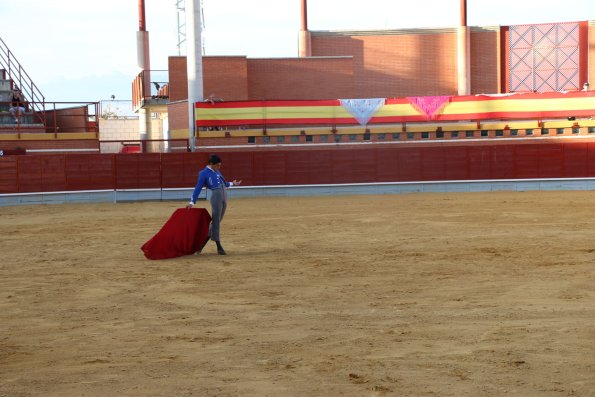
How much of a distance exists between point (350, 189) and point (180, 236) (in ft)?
51.9

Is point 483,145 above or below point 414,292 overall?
above

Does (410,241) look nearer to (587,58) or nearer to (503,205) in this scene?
(503,205)

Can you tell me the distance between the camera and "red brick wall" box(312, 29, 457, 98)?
37500 millimetres

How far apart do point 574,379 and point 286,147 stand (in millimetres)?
24123

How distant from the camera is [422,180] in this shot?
2800cm

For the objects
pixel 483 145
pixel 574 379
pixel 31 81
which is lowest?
pixel 574 379

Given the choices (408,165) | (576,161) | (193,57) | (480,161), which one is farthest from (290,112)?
(576,161)

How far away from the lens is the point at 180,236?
41.4 ft

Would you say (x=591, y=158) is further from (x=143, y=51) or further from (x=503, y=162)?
(x=143, y=51)

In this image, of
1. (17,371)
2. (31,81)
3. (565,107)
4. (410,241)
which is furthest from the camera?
(31,81)

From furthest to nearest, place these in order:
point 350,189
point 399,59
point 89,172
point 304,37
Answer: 1. point 399,59
2. point 304,37
3. point 350,189
4. point 89,172

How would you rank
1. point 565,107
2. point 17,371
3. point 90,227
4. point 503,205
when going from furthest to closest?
1. point 565,107
2. point 503,205
3. point 90,227
4. point 17,371

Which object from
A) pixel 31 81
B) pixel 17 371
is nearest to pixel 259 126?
pixel 31 81

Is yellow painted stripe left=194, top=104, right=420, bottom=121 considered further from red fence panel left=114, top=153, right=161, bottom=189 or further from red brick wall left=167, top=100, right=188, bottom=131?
red brick wall left=167, top=100, right=188, bottom=131
